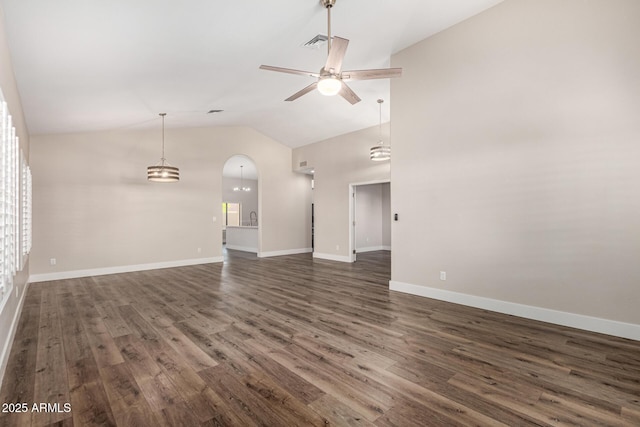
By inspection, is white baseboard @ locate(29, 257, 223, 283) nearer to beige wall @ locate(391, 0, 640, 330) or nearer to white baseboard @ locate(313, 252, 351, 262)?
white baseboard @ locate(313, 252, 351, 262)

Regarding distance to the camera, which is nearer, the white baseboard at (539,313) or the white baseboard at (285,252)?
the white baseboard at (539,313)

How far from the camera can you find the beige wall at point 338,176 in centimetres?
768

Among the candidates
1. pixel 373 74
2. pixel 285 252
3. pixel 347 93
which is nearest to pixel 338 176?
pixel 285 252

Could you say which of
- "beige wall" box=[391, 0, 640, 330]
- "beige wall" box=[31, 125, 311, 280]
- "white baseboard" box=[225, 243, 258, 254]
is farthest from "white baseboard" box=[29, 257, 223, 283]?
"beige wall" box=[391, 0, 640, 330]

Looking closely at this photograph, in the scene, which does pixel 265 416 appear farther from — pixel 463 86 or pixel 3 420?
pixel 463 86

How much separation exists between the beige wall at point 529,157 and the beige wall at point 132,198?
17.0 ft

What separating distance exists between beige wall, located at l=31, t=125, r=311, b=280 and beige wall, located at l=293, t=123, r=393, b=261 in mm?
1381

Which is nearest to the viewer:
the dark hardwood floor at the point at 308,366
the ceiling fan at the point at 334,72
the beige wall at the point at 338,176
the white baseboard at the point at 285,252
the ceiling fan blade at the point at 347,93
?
the dark hardwood floor at the point at 308,366

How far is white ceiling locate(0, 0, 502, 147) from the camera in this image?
2.78m

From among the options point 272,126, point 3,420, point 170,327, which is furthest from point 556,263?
point 272,126

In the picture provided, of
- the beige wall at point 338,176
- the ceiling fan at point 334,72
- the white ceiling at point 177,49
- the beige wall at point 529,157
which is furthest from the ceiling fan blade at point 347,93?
the beige wall at point 338,176

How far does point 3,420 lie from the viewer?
6.19 ft

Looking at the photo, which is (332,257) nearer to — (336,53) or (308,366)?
(308,366)

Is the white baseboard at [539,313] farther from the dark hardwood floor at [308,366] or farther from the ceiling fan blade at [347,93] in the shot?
the ceiling fan blade at [347,93]
